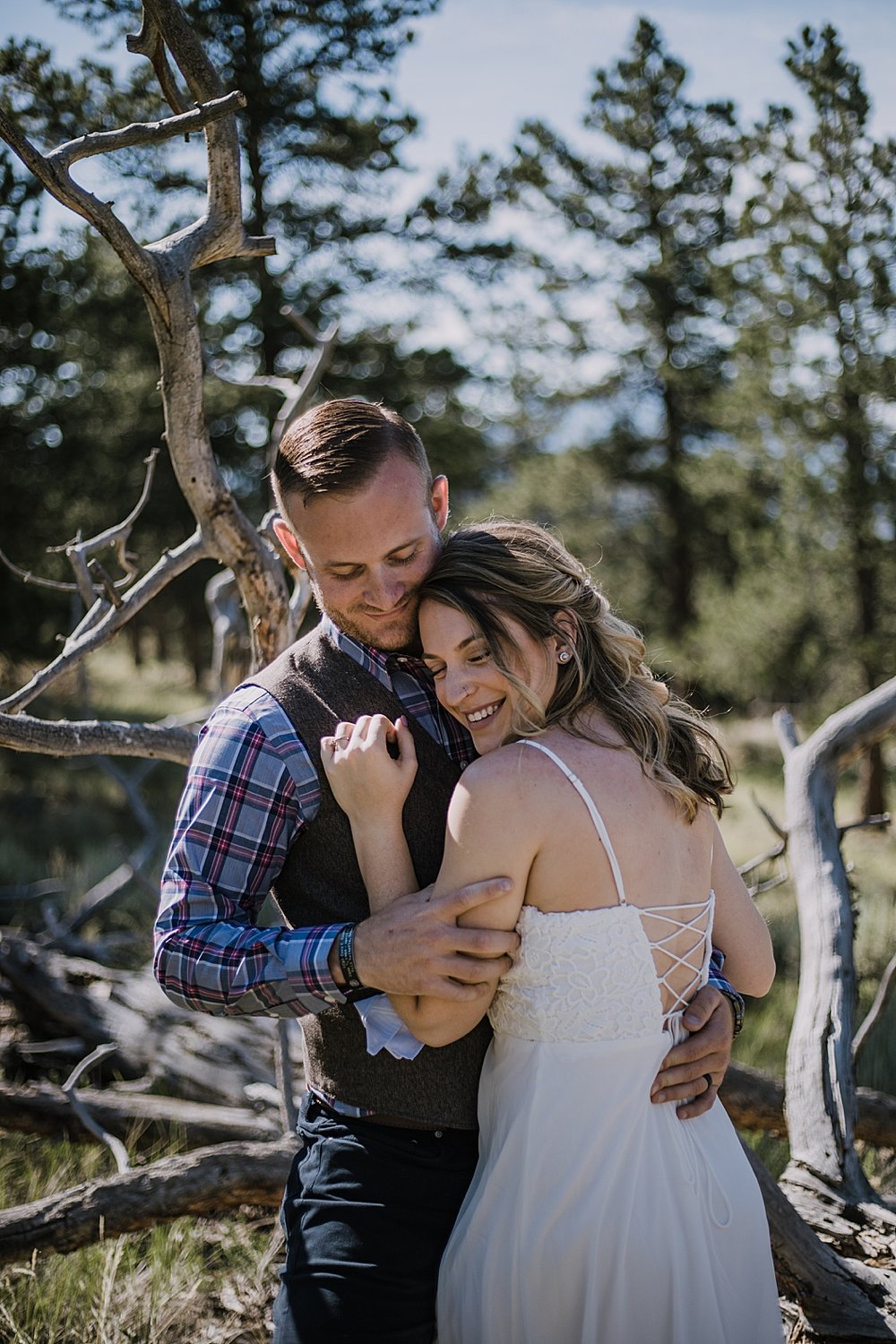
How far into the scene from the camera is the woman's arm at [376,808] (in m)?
1.90

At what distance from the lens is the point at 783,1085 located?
391 cm

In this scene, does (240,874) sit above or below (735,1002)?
above

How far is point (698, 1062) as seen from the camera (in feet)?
6.46

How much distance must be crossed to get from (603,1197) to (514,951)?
1.43 ft

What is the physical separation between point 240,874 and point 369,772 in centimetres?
33

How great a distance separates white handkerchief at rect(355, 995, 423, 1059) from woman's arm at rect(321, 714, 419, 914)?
200 millimetres

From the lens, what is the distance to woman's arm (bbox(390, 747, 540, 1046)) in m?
1.79

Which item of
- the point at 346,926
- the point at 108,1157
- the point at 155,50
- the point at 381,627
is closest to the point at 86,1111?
the point at 108,1157

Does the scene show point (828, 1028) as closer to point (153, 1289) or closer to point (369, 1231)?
point (369, 1231)

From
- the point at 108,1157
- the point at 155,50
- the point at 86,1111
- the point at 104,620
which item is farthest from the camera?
the point at 108,1157

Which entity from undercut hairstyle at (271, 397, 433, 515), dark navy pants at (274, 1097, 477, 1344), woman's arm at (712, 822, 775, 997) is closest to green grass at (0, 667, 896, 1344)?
dark navy pants at (274, 1097, 477, 1344)

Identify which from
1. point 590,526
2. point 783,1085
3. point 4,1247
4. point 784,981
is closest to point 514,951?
point 4,1247

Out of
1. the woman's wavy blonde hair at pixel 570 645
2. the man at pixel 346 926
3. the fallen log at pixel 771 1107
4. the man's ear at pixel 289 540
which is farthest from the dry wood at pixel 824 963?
the man's ear at pixel 289 540

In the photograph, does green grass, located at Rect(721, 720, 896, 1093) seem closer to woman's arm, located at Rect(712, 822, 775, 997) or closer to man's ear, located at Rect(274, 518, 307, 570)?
woman's arm, located at Rect(712, 822, 775, 997)
